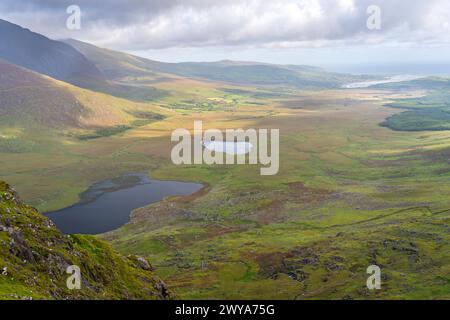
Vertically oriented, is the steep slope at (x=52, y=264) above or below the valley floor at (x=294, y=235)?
above

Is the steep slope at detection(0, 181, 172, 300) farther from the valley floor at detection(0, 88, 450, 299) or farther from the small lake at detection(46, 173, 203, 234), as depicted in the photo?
the small lake at detection(46, 173, 203, 234)

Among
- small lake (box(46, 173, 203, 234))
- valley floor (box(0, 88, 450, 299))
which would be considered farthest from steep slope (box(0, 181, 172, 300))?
small lake (box(46, 173, 203, 234))

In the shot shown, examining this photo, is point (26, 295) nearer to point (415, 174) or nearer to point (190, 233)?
point (190, 233)

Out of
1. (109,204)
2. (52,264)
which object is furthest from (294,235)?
(52,264)

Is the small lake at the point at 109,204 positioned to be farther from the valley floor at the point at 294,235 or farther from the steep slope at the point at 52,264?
the steep slope at the point at 52,264

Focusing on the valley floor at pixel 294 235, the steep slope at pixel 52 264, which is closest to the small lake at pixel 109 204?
the valley floor at pixel 294 235
